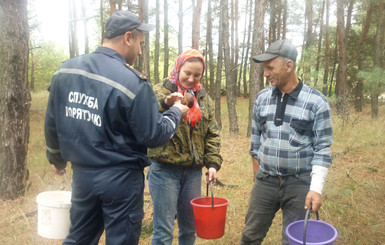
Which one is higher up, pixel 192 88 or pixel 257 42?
pixel 257 42

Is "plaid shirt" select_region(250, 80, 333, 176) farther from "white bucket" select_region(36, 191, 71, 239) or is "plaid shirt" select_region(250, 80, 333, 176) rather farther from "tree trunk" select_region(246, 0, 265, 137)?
"tree trunk" select_region(246, 0, 265, 137)

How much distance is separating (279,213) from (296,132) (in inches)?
95.3

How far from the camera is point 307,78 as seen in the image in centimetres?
1293


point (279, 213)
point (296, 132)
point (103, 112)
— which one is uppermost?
point (103, 112)

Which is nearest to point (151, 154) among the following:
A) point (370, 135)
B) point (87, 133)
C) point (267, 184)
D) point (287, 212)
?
point (87, 133)

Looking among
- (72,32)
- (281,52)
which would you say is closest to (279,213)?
(281,52)

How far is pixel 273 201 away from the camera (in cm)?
268

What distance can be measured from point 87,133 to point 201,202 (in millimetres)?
1258

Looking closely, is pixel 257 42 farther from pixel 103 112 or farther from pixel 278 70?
pixel 103 112

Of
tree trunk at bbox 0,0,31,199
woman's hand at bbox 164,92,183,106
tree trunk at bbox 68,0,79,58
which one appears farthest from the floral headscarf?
tree trunk at bbox 68,0,79,58

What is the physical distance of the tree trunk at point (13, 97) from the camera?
16.1ft

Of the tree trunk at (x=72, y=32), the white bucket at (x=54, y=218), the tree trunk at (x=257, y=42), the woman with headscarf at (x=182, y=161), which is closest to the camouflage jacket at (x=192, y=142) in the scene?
the woman with headscarf at (x=182, y=161)

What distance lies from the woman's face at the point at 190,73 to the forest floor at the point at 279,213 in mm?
1331

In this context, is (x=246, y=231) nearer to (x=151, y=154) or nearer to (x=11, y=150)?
(x=151, y=154)
